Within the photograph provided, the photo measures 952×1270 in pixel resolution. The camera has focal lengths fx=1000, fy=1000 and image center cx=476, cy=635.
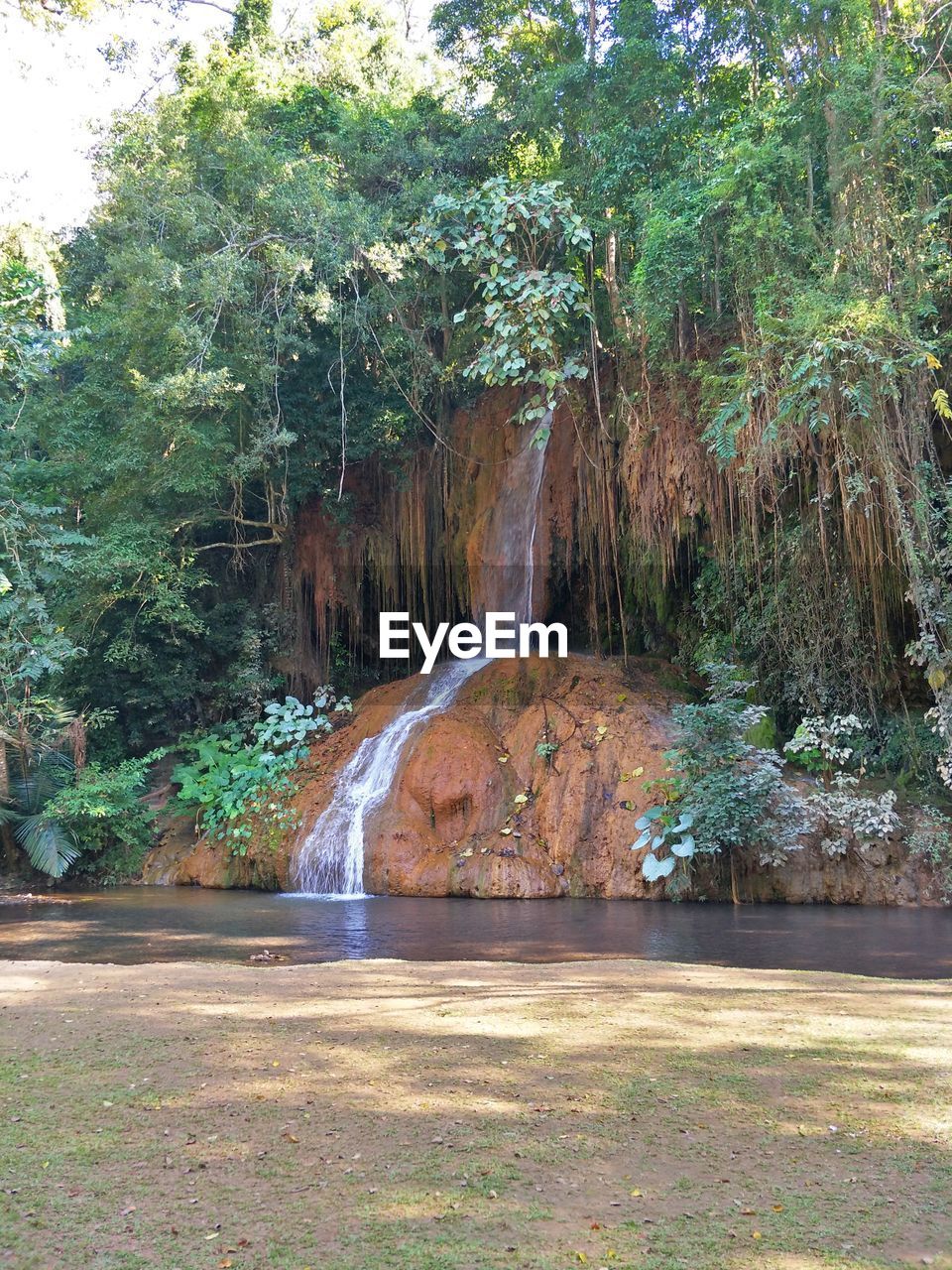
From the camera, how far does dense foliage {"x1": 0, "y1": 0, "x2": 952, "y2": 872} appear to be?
11.8 metres

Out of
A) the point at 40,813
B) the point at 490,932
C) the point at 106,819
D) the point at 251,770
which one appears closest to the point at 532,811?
the point at 490,932

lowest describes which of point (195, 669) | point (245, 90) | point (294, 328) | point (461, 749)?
point (461, 749)

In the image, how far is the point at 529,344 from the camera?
592 inches

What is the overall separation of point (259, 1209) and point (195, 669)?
1555cm

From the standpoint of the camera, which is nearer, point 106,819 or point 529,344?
point 529,344

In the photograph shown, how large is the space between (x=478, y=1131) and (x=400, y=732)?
11778 millimetres

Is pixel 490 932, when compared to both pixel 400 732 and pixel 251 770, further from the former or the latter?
pixel 251 770

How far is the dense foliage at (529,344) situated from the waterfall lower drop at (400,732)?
1.23m

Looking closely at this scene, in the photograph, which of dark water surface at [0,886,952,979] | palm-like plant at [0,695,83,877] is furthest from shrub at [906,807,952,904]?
palm-like plant at [0,695,83,877]

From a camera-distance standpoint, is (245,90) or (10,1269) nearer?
(10,1269)

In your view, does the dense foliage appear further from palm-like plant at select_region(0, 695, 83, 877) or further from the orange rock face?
the orange rock face

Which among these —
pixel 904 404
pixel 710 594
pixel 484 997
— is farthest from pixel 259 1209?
pixel 710 594

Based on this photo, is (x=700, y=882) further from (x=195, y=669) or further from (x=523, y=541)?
(x=195, y=669)

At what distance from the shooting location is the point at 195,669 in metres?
17.9
